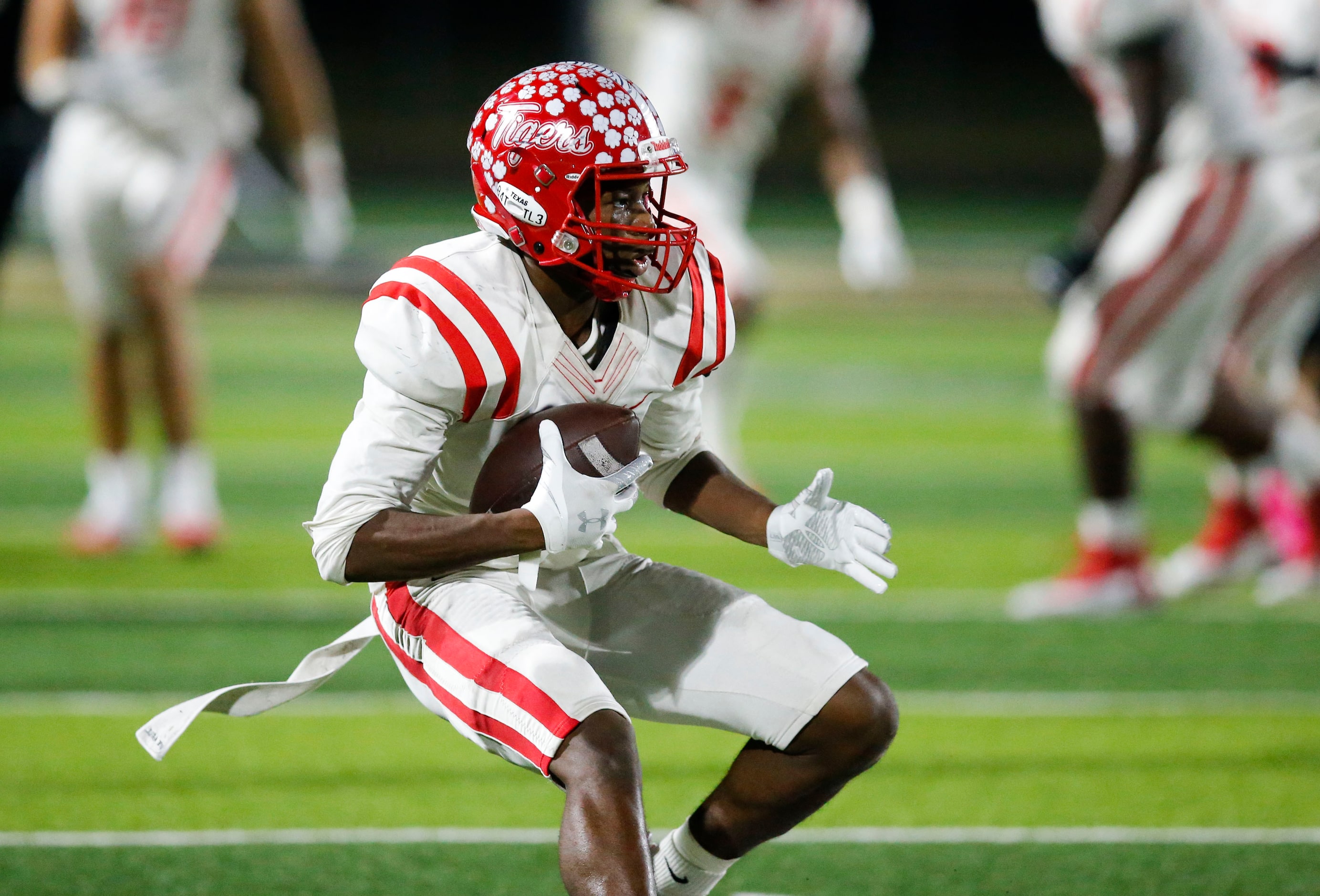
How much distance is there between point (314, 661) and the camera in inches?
106

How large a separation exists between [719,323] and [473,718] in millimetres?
698

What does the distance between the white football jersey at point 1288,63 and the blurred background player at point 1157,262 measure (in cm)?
10

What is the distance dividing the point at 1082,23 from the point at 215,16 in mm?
2727

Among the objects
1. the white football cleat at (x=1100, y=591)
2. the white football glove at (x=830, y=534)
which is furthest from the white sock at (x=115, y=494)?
the white football glove at (x=830, y=534)

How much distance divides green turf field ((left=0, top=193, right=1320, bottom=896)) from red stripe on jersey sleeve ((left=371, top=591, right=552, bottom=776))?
551 millimetres

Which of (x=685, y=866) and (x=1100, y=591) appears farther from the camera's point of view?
(x=1100, y=591)

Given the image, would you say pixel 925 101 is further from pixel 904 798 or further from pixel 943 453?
pixel 904 798

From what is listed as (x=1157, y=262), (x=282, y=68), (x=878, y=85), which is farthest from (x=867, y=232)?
(x=878, y=85)

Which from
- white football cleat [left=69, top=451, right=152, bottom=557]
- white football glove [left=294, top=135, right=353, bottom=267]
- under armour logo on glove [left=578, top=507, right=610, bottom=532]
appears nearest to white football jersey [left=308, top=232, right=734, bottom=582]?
under armour logo on glove [left=578, top=507, right=610, bottom=532]

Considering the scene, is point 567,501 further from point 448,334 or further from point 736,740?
point 736,740

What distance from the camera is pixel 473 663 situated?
2404 millimetres

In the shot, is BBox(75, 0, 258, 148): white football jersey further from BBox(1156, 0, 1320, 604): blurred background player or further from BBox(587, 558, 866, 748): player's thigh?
BBox(587, 558, 866, 748): player's thigh

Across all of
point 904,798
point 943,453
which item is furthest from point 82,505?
point 904,798

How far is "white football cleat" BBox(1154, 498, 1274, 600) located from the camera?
208 inches
